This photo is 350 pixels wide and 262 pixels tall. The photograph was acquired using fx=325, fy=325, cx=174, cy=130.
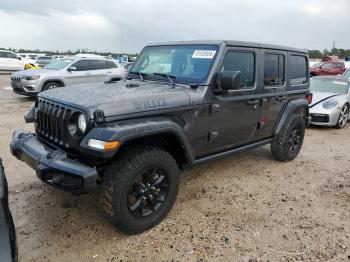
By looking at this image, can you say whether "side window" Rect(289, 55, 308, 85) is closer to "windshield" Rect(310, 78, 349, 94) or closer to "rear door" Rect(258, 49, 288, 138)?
"rear door" Rect(258, 49, 288, 138)

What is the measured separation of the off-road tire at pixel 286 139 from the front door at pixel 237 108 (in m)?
0.73

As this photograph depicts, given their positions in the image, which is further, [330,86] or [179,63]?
[330,86]

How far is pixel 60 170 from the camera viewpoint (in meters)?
2.72

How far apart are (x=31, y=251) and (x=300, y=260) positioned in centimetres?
237

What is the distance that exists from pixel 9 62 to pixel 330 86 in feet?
68.2

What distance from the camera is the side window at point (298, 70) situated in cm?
508

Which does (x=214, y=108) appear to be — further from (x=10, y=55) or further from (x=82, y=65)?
(x=10, y=55)

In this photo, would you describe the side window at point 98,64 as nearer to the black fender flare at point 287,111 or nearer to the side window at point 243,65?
the black fender flare at point 287,111

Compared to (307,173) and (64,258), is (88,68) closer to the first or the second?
(307,173)

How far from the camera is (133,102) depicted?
2.99m

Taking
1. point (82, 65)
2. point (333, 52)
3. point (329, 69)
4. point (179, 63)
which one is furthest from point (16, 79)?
point (333, 52)

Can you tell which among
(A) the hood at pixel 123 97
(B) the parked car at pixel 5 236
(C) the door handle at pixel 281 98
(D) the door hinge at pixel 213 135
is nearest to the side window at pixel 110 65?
(C) the door handle at pixel 281 98

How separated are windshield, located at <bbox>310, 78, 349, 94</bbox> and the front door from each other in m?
5.59

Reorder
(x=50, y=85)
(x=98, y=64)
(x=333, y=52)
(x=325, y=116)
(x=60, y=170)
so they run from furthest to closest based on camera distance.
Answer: (x=333, y=52) < (x=98, y=64) < (x=50, y=85) < (x=325, y=116) < (x=60, y=170)
